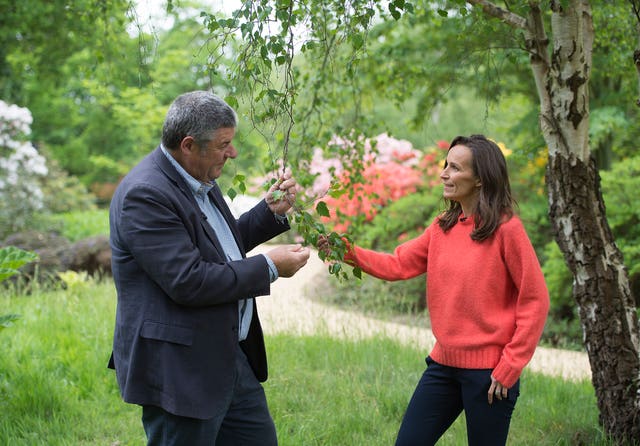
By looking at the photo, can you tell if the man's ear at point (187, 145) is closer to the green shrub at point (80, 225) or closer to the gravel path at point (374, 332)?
the gravel path at point (374, 332)

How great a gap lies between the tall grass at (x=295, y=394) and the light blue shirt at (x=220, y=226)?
4.47 ft

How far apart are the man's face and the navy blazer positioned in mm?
86

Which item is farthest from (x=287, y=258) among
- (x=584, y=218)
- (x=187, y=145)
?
(x=584, y=218)

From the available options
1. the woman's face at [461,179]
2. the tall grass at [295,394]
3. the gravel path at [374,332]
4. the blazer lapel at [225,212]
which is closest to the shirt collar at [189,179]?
the blazer lapel at [225,212]

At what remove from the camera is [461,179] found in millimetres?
2686

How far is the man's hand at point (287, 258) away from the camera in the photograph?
8.00 feet

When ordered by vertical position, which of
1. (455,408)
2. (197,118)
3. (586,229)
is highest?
(197,118)

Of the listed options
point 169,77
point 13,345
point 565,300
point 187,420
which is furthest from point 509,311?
point 169,77

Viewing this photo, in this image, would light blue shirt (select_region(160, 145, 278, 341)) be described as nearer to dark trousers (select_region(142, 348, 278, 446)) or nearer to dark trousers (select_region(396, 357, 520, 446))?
dark trousers (select_region(142, 348, 278, 446))

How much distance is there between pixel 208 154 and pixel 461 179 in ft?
3.27

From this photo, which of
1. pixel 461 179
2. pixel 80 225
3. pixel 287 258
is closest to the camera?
pixel 287 258

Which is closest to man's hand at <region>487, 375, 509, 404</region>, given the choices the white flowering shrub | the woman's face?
the woman's face

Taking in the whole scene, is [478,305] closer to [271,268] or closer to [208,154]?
[271,268]

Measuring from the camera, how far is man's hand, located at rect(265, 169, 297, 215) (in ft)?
8.74
